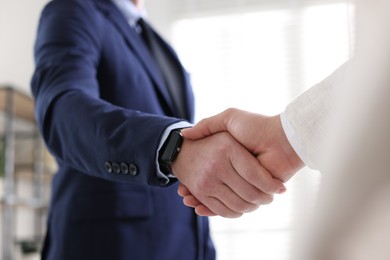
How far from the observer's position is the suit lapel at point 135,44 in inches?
43.7

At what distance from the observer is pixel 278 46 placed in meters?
2.65

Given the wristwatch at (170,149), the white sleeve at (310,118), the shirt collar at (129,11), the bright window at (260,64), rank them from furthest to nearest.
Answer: the bright window at (260,64), the shirt collar at (129,11), the wristwatch at (170,149), the white sleeve at (310,118)

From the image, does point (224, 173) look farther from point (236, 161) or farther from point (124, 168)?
point (124, 168)

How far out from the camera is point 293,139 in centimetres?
74

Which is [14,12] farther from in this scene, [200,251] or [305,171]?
[200,251]

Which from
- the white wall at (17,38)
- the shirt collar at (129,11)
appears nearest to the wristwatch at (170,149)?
the shirt collar at (129,11)

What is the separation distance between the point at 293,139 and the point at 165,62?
0.57 metres

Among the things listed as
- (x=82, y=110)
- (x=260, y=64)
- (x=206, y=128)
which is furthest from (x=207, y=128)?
(x=260, y=64)

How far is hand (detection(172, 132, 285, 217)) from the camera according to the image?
2.61 feet

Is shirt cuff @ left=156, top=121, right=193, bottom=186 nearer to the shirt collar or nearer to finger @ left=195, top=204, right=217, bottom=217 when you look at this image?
finger @ left=195, top=204, right=217, bottom=217

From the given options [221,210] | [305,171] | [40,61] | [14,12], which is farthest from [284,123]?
[14,12]

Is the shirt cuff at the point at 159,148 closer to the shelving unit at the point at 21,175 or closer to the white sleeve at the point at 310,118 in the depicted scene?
the white sleeve at the point at 310,118

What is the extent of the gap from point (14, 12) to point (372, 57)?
116 inches

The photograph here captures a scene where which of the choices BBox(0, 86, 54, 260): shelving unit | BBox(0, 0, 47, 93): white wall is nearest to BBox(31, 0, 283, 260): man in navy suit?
BBox(0, 86, 54, 260): shelving unit
